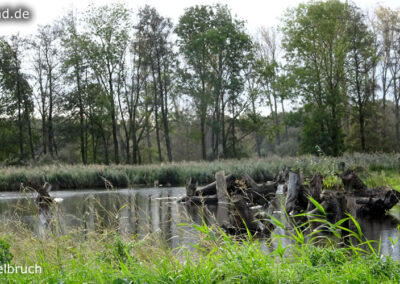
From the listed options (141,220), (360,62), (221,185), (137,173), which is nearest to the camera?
(141,220)

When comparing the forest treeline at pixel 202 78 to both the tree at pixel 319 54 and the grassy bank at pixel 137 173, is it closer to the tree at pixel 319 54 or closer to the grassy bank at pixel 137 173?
the tree at pixel 319 54

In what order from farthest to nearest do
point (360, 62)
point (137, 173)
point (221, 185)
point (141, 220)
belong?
point (360, 62) → point (137, 173) → point (221, 185) → point (141, 220)

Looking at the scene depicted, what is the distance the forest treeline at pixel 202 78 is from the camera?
38781mm

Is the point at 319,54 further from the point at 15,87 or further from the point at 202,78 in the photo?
the point at 15,87

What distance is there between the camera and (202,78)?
4116 centimetres

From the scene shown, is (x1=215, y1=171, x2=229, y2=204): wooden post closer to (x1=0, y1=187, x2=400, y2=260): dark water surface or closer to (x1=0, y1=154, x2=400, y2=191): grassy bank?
(x1=0, y1=187, x2=400, y2=260): dark water surface

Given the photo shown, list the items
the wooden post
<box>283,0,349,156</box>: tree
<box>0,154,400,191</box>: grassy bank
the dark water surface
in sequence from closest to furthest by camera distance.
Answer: the dark water surface → the wooden post → <box>0,154,400,191</box>: grassy bank → <box>283,0,349,156</box>: tree

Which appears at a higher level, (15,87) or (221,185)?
(15,87)

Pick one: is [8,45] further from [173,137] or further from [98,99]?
[173,137]

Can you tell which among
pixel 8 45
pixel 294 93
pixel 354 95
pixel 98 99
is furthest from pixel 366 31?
pixel 8 45

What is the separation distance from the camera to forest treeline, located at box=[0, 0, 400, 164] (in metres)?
38.8

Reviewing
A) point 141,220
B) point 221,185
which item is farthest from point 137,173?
point 141,220

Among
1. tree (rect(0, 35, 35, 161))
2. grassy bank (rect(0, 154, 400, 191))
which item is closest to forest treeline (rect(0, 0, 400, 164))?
tree (rect(0, 35, 35, 161))

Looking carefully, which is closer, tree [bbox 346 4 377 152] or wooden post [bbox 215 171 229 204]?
wooden post [bbox 215 171 229 204]
